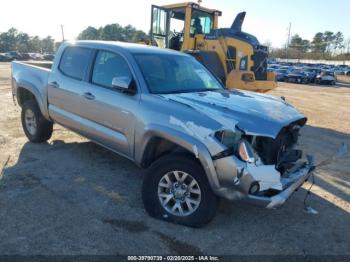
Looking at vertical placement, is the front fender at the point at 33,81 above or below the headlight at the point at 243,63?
below

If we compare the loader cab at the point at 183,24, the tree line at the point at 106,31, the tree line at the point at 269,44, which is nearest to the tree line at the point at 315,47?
the tree line at the point at 269,44

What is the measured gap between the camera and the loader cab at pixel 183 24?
1223 cm

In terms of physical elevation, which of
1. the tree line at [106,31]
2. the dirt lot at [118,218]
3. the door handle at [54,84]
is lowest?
the dirt lot at [118,218]

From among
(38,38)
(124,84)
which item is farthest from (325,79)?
(38,38)

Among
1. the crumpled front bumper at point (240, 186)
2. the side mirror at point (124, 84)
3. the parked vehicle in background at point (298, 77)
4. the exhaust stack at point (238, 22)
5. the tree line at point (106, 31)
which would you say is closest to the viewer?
the crumpled front bumper at point (240, 186)

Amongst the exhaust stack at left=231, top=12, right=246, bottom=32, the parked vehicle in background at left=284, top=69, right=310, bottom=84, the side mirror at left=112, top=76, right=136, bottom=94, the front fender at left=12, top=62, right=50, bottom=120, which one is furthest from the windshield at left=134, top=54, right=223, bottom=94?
the parked vehicle in background at left=284, top=69, right=310, bottom=84

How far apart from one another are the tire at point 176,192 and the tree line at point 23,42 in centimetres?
10804

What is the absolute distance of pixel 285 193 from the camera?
3.78m

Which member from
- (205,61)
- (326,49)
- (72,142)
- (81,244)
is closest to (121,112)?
(81,244)

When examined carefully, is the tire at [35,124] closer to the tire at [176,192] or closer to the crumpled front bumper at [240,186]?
→ the tire at [176,192]

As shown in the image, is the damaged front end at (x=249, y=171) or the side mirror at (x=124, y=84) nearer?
the damaged front end at (x=249, y=171)

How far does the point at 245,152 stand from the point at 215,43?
→ 8.51 metres

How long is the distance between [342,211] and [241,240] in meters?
1.65

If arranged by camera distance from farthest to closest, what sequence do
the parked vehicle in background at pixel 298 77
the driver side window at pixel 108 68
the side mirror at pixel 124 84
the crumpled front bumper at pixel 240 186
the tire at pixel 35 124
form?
the parked vehicle in background at pixel 298 77, the tire at pixel 35 124, the driver side window at pixel 108 68, the side mirror at pixel 124 84, the crumpled front bumper at pixel 240 186
